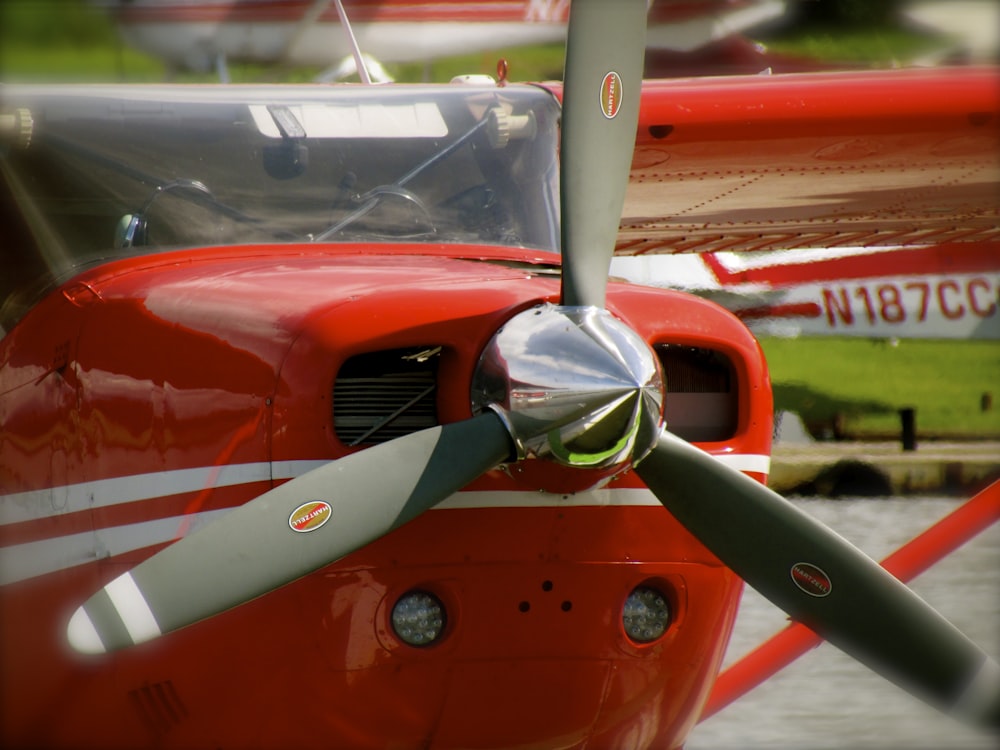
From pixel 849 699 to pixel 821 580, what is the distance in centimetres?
394

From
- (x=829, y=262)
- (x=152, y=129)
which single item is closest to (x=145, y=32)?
(x=829, y=262)

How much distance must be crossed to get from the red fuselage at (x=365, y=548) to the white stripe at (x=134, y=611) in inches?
20.4

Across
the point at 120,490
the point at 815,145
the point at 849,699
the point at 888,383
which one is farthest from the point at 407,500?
the point at 888,383

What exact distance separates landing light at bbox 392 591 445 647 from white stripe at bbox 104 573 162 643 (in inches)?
27.8

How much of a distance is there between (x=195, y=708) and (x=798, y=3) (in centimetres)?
1632

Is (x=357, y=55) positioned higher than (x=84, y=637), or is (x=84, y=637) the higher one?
(x=357, y=55)

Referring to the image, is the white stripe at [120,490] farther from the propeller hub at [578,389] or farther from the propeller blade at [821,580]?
the propeller blade at [821,580]

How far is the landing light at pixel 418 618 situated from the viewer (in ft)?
12.0

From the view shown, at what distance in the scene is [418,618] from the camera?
3.68 meters

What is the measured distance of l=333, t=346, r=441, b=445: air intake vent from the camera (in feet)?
11.9

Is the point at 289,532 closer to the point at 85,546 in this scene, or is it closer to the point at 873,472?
the point at 85,546

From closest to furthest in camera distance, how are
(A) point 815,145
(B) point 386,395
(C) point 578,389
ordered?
1. (C) point 578,389
2. (B) point 386,395
3. (A) point 815,145

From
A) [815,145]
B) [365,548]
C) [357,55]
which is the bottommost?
[365,548]

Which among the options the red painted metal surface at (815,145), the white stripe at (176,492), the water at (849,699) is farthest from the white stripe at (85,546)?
the water at (849,699)
